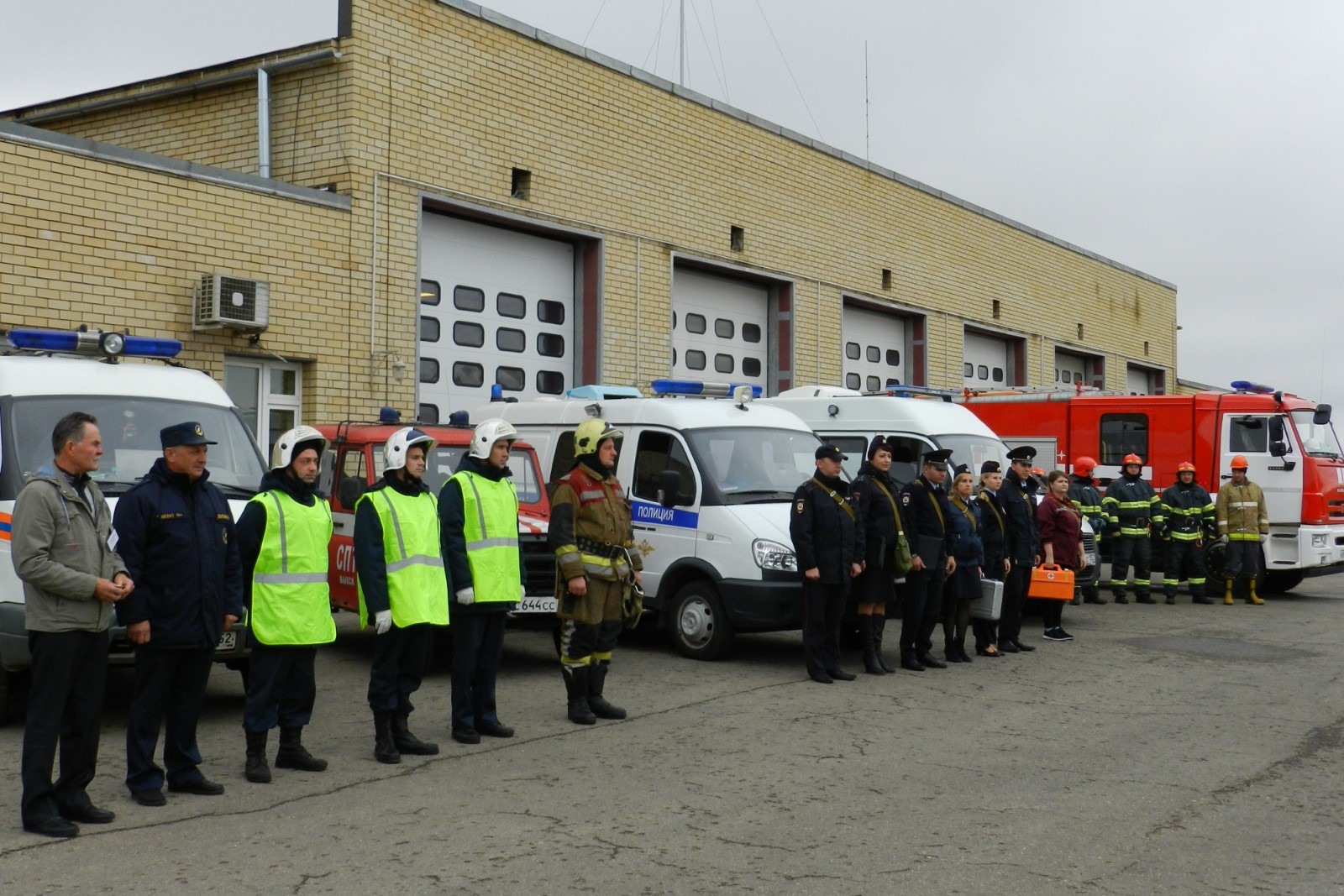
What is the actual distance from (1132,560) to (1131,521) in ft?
1.81

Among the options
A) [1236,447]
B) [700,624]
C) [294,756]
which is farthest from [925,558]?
[1236,447]

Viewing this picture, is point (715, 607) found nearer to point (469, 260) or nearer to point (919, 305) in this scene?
point (469, 260)

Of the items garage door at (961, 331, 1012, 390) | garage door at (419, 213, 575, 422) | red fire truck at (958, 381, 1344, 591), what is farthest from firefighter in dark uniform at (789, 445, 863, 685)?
garage door at (961, 331, 1012, 390)

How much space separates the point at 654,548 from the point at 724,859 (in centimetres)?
616

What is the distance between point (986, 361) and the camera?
30.7m

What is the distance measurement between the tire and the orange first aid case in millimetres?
3549

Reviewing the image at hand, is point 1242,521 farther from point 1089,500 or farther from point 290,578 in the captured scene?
point 290,578

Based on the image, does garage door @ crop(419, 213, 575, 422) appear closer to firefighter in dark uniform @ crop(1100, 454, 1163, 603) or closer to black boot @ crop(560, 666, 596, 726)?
firefighter in dark uniform @ crop(1100, 454, 1163, 603)

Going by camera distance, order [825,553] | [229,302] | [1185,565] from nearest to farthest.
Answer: [825,553] → [229,302] → [1185,565]

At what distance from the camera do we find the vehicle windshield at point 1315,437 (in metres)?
17.5

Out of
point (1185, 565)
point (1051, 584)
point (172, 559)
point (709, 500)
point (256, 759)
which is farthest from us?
point (1185, 565)

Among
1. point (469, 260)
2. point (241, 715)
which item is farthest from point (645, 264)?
point (241, 715)

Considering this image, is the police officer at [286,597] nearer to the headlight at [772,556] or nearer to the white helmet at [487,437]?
the white helmet at [487,437]

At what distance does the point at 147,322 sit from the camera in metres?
13.9
